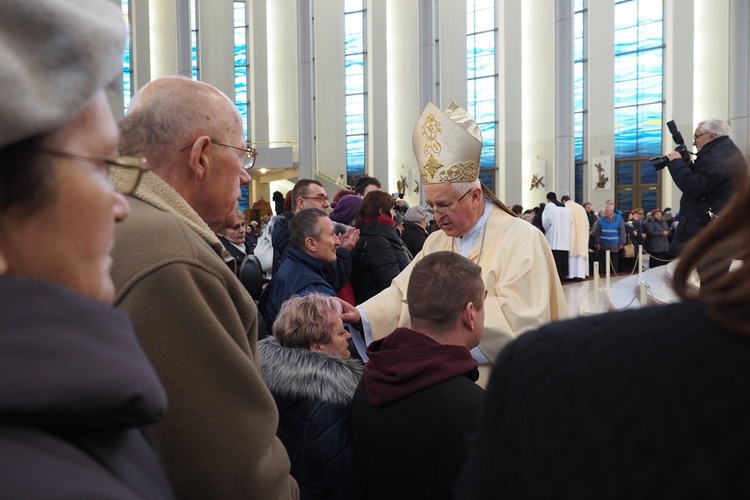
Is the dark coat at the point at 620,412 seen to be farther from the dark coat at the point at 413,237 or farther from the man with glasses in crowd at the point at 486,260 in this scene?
the dark coat at the point at 413,237

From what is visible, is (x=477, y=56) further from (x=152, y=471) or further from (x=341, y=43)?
(x=152, y=471)

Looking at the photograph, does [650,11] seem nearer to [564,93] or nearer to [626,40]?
[626,40]

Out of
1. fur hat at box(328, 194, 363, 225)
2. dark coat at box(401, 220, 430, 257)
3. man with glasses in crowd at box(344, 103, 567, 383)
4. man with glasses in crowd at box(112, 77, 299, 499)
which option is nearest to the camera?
man with glasses in crowd at box(112, 77, 299, 499)

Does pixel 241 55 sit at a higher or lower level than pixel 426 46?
higher

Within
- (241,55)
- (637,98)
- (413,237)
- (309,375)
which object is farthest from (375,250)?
(241,55)

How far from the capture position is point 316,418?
7.40 ft

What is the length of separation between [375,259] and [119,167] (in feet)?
11.8

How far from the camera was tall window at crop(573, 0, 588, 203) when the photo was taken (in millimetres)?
22438

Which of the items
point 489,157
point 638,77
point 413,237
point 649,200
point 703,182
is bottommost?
point 649,200

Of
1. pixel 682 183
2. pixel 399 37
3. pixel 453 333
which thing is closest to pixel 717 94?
pixel 399 37

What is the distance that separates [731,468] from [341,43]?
2491cm

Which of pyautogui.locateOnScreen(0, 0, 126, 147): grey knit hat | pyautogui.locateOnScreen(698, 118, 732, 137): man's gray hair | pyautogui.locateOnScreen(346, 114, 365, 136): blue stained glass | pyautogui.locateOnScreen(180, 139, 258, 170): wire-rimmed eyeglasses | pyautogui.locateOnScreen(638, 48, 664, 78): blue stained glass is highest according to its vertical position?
pyautogui.locateOnScreen(638, 48, 664, 78): blue stained glass

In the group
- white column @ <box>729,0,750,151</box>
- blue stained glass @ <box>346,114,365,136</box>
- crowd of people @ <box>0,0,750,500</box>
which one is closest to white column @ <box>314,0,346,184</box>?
blue stained glass @ <box>346,114,365,136</box>

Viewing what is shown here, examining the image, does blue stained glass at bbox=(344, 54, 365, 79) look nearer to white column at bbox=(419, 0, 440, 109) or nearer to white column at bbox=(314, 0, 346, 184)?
white column at bbox=(314, 0, 346, 184)
